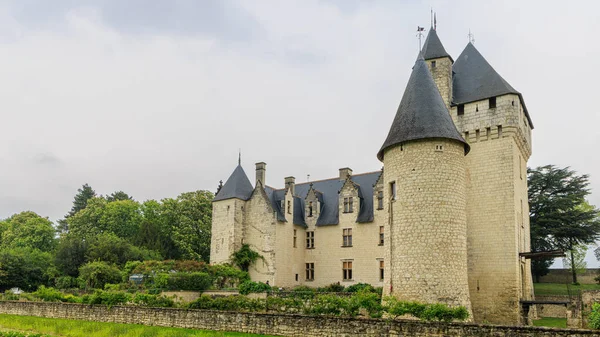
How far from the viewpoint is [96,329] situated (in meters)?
17.6

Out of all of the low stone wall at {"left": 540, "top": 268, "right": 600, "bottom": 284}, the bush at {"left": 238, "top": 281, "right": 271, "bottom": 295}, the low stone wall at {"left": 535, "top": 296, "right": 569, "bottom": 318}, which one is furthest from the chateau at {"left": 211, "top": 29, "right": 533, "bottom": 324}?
the low stone wall at {"left": 540, "top": 268, "right": 600, "bottom": 284}

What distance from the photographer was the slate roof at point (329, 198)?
106ft

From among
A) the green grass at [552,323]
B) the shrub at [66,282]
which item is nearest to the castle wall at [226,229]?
the shrub at [66,282]

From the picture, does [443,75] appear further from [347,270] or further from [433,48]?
[347,270]

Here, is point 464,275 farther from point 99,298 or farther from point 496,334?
point 99,298

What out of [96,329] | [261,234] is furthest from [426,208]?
[261,234]

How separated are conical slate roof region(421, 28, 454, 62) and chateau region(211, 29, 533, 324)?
0.05 metres

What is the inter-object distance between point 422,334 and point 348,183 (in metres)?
19.9

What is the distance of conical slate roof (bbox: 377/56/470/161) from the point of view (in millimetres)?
18766

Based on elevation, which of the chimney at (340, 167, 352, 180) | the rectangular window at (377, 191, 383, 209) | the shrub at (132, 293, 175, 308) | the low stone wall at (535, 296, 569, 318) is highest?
the chimney at (340, 167, 352, 180)

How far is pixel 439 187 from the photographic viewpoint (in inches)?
719

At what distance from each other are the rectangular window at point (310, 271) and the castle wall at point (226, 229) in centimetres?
497

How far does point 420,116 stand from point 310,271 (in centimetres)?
1773

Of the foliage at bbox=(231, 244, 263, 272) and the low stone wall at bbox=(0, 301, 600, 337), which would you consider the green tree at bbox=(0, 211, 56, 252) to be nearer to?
the foliage at bbox=(231, 244, 263, 272)
